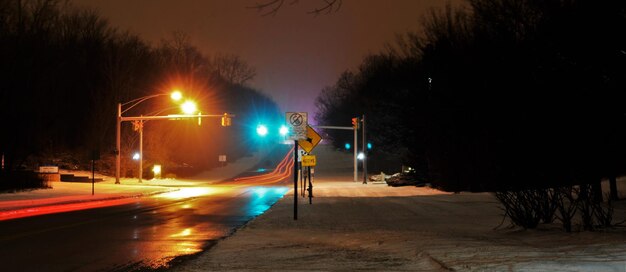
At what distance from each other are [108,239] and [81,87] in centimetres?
5268

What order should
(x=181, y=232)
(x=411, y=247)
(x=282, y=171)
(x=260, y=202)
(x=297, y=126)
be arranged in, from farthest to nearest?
(x=282, y=171) < (x=260, y=202) < (x=297, y=126) < (x=181, y=232) < (x=411, y=247)

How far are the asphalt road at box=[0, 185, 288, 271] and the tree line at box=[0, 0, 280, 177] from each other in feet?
57.2

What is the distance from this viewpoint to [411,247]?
10.6m

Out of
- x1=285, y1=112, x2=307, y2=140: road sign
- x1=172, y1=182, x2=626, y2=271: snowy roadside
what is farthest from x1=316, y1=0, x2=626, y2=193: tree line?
x1=285, y1=112, x2=307, y2=140: road sign

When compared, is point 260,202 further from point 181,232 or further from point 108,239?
point 108,239

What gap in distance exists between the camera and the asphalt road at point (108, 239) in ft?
33.6

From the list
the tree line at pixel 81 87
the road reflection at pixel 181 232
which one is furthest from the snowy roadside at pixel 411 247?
the tree line at pixel 81 87

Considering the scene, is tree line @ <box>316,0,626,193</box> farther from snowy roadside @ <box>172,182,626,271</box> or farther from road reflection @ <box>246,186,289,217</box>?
Result: road reflection @ <box>246,186,289,217</box>

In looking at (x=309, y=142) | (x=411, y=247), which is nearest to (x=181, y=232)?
(x=309, y=142)

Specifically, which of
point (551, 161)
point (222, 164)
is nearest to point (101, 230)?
point (551, 161)

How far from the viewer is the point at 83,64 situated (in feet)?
203

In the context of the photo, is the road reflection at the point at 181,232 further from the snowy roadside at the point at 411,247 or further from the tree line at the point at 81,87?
the tree line at the point at 81,87

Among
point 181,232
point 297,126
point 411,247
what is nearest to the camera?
point 411,247

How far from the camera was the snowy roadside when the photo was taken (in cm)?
806
